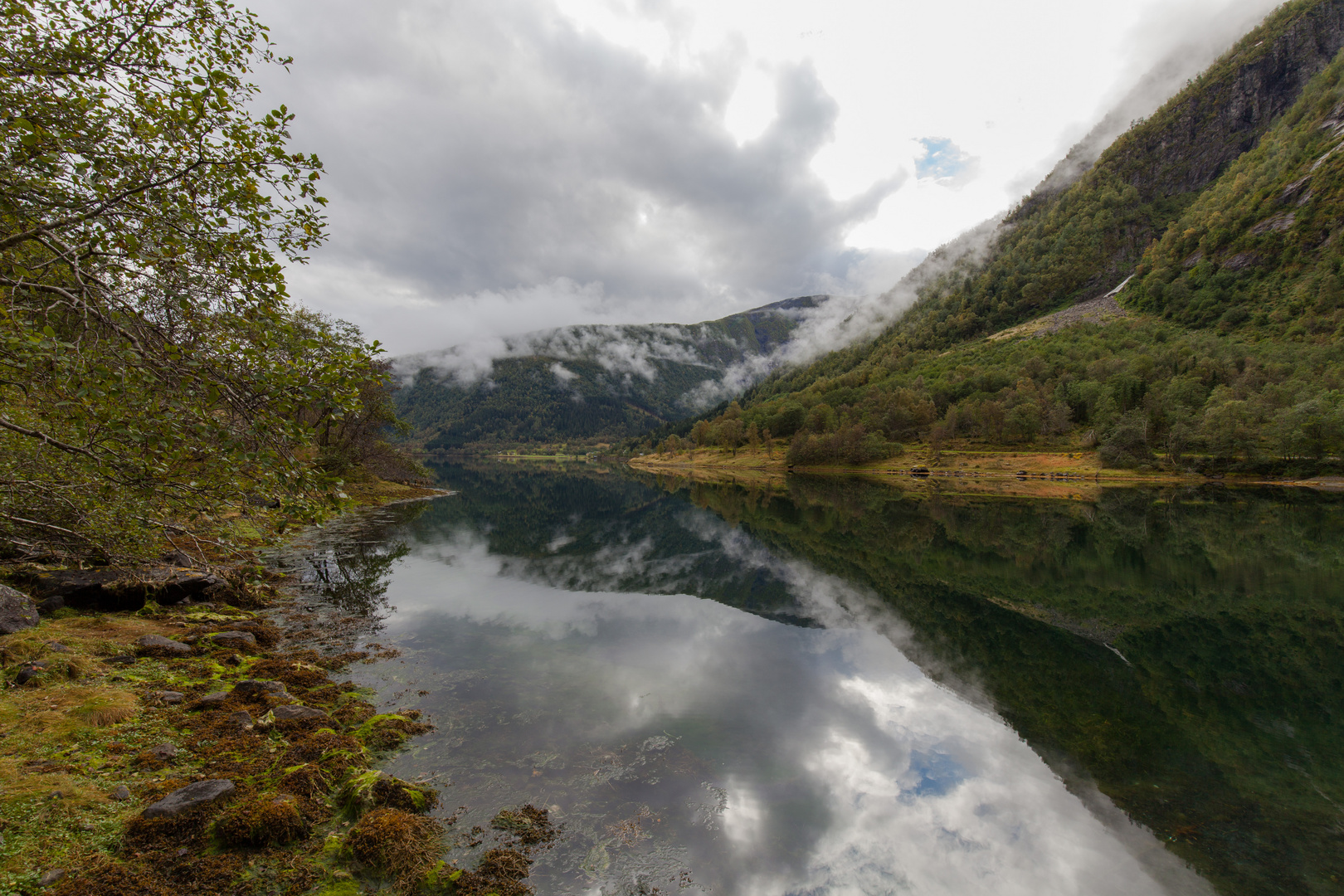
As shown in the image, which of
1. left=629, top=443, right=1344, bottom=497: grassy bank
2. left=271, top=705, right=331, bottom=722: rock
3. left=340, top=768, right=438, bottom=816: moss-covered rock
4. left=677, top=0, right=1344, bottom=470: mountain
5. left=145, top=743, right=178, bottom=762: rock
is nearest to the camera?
left=340, top=768, right=438, bottom=816: moss-covered rock

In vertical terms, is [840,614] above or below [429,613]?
below

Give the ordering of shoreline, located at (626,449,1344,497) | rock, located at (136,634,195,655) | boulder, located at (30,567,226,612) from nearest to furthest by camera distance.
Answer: rock, located at (136,634,195,655) → boulder, located at (30,567,226,612) → shoreline, located at (626,449,1344,497)

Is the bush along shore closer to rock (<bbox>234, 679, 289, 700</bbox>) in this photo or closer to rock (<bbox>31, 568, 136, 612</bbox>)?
rock (<bbox>234, 679, 289, 700</bbox>)

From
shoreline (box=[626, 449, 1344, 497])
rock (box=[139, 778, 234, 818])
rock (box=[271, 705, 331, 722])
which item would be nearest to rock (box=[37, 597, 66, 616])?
rock (box=[271, 705, 331, 722])

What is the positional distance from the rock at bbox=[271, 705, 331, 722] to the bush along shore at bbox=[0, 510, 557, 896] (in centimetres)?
4

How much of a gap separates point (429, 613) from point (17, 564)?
11.1m

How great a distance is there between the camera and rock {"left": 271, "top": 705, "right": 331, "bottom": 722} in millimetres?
10391

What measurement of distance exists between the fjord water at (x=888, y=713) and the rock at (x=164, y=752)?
11.9ft

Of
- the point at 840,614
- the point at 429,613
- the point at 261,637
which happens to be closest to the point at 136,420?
the point at 261,637

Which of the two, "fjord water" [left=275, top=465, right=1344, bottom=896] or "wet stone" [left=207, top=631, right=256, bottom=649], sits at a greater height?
"wet stone" [left=207, top=631, right=256, bottom=649]

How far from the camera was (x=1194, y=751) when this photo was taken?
11.7 m

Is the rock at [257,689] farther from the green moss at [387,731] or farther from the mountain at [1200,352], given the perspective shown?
the mountain at [1200,352]

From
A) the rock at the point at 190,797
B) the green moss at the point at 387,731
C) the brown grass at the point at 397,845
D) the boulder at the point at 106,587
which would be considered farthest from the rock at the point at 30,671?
the brown grass at the point at 397,845

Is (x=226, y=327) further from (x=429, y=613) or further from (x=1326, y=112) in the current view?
(x=1326, y=112)
